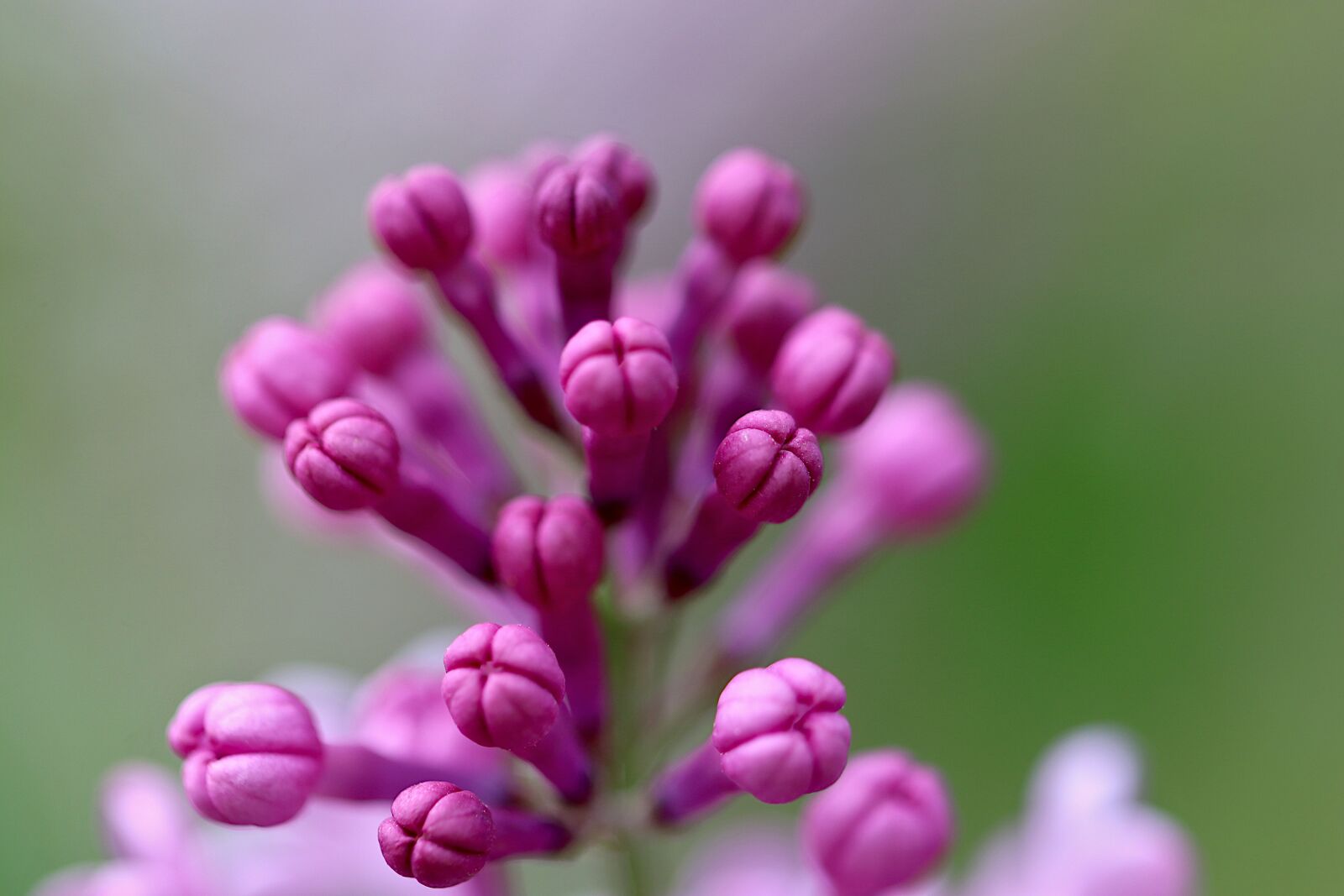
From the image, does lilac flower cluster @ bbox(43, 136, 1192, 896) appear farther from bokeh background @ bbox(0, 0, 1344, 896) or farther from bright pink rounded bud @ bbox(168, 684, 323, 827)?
bokeh background @ bbox(0, 0, 1344, 896)

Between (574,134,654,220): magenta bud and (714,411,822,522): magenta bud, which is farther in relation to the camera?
(574,134,654,220): magenta bud

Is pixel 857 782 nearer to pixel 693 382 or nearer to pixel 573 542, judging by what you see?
pixel 573 542

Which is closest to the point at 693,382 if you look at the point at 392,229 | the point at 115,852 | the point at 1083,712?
the point at 392,229

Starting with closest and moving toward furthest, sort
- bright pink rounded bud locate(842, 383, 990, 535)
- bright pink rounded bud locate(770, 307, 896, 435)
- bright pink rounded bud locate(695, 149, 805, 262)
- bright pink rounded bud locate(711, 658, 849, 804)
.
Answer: bright pink rounded bud locate(711, 658, 849, 804) < bright pink rounded bud locate(770, 307, 896, 435) < bright pink rounded bud locate(695, 149, 805, 262) < bright pink rounded bud locate(842, 383, 990, 535)

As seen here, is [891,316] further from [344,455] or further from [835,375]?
[344,455]

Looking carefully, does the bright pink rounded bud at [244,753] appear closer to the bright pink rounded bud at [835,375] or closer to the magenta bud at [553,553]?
the magenta bud at [553,553]

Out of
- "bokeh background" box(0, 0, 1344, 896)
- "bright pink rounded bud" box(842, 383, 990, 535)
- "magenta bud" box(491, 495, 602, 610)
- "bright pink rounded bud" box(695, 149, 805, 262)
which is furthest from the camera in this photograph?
"bokeh background" box(0, 0, 1344, 896)

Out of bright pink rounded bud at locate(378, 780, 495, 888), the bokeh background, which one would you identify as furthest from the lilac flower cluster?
the bokeh background
